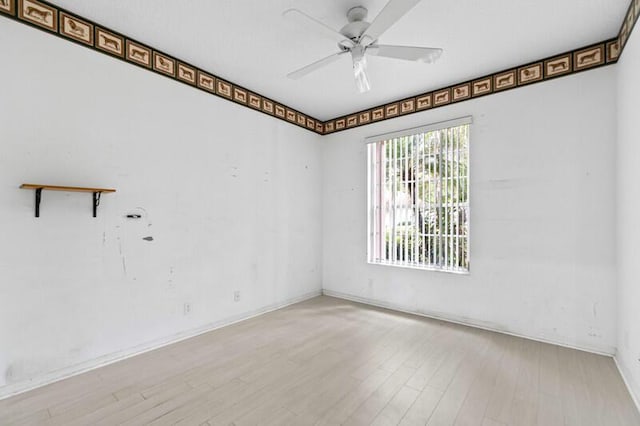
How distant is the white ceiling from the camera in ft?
7.49

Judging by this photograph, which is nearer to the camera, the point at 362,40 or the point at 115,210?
the point at 362,40

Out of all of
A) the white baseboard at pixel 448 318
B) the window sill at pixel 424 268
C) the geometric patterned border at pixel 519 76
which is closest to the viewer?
the geometric patterned border at pixel 519 76

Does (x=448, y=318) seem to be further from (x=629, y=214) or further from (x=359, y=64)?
(x=359, y=64)

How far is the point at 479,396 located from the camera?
2141 millimetres

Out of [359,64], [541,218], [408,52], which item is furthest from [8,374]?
[541,218]

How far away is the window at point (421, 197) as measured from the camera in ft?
12.0

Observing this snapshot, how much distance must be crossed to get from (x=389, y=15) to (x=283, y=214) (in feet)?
9.68

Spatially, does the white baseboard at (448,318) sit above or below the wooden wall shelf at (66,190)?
below

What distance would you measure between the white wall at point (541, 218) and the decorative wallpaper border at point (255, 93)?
0.12 metres

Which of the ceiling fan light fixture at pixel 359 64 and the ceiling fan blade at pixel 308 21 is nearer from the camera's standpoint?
the ceiling fan blade at pixel 308 21

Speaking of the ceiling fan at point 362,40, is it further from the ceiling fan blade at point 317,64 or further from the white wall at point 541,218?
the white wall at point 541,218

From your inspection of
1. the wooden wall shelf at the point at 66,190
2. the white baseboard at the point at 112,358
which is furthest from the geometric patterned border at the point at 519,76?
the wooden wall shelf at the point at 66,190

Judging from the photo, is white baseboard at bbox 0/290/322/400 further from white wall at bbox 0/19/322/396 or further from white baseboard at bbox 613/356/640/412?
white baseboard at bbox 613/356/640/412

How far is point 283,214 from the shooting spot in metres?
4.37
